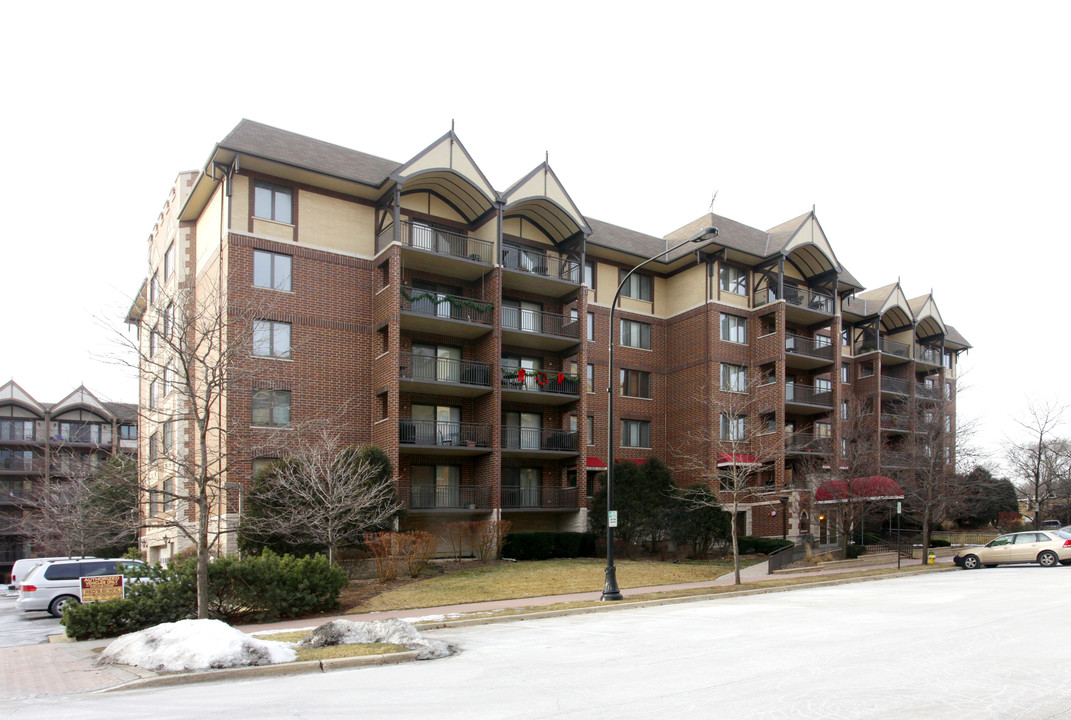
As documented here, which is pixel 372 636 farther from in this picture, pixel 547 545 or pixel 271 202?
pixel 271 202

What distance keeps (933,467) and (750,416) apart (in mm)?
7711

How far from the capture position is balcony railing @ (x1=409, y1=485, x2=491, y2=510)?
30.6 meters

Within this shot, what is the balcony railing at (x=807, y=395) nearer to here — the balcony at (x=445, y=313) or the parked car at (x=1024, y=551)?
the parked car at (x=1024, y=551)

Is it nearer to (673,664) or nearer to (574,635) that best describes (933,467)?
(574,635)

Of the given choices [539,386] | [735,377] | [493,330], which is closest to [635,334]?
[735,377]

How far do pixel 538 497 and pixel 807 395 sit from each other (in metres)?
15.8

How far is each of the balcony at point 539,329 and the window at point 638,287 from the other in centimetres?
493

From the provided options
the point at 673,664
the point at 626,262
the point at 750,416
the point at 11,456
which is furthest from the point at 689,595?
the point at 11,456

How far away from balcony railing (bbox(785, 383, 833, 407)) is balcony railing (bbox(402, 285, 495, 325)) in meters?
16.7

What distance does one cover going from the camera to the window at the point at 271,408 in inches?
1086

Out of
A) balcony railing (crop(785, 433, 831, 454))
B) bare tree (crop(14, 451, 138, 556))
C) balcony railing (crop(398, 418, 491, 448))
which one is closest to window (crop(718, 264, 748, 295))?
balcony railing (crop(785, 433, 831, 454))

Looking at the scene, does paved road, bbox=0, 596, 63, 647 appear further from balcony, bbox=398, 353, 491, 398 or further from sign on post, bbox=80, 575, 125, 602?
balcony, bbox=398, 353, 491, 398

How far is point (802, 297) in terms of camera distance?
137ft

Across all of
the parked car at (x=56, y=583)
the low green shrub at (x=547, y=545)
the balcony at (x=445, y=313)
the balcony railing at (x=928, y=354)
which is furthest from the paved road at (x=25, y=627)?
the balcony railing at (x=928, y=354)
